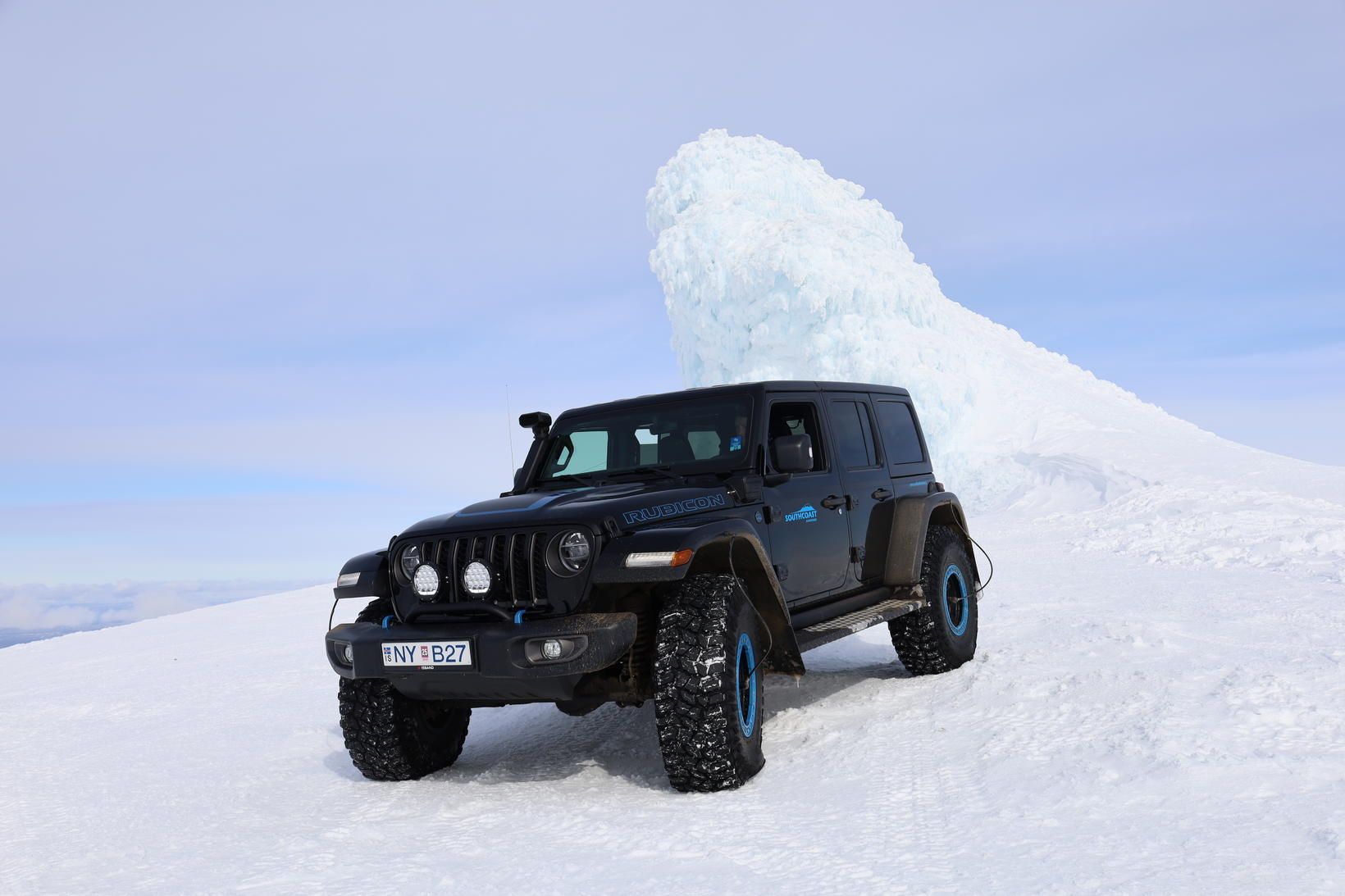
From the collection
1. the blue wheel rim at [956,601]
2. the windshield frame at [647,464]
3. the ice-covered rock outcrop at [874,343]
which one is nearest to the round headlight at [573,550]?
the windshield frame at [647,464]

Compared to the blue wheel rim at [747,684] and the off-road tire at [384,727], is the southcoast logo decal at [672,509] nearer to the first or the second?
the blue wheel rim at [747,684]

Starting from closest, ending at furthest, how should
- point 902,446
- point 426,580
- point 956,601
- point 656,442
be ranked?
point 426,580, point 656,442, point 956,601, point 902,446

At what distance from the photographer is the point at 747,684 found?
5133 millimetres

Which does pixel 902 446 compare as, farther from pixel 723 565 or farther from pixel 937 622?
pixel 723 565

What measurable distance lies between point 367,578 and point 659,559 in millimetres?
1690

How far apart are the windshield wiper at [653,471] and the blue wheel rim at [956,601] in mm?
2487

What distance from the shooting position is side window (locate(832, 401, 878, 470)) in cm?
688

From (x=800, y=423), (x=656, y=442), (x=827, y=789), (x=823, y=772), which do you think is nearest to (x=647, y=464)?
(x=656, y=442)

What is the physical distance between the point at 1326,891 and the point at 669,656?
2546mm

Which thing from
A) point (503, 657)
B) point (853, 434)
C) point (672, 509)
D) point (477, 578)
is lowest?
point (503, 657)

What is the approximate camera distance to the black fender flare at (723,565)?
471 centimetres

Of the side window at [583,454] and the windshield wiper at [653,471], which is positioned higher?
the side window at [583,454]

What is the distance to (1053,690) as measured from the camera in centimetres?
616

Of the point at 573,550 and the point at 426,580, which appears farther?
the point at 426,580
